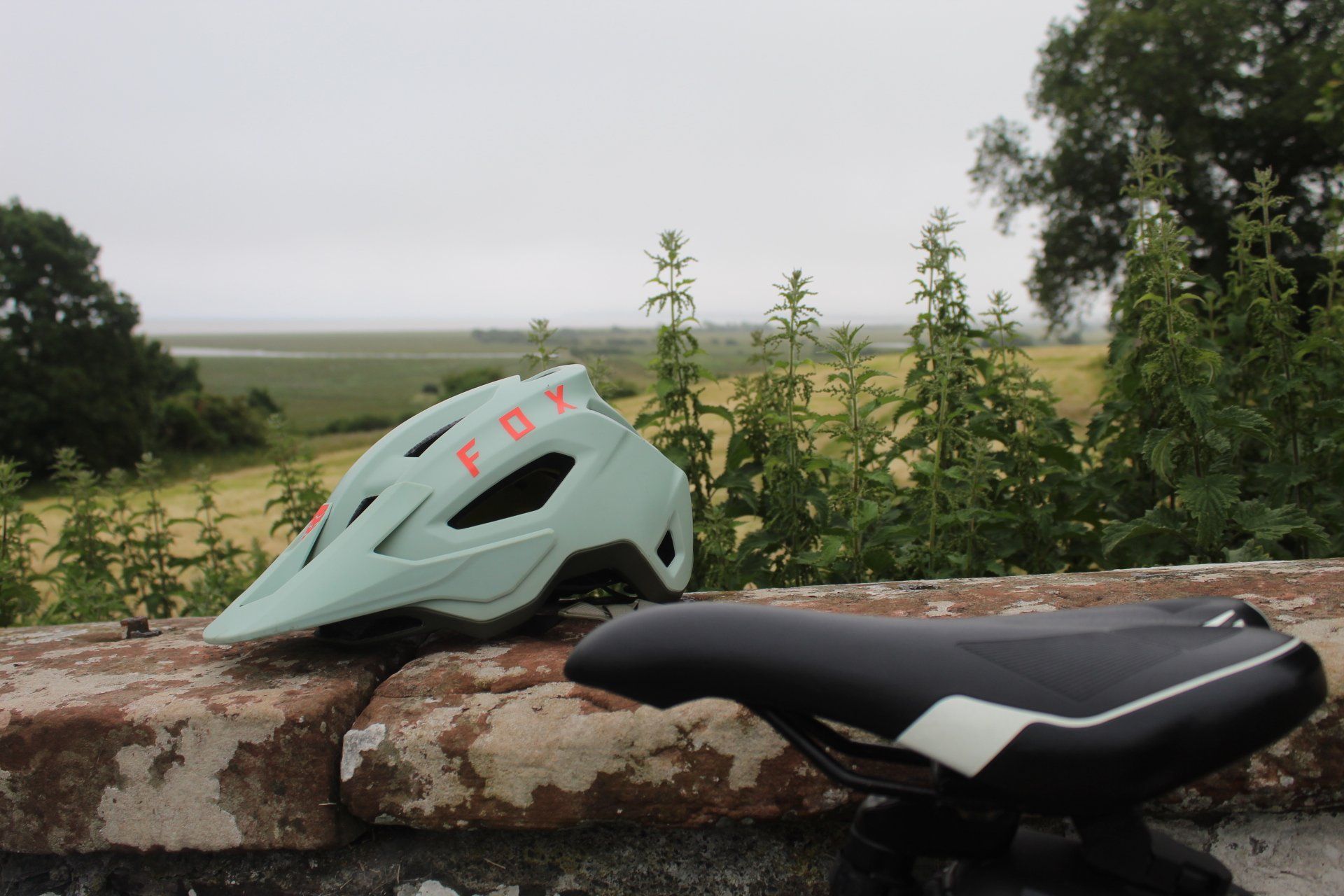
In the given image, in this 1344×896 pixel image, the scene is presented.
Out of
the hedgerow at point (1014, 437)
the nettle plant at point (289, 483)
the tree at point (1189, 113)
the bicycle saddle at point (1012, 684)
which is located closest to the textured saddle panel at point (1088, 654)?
the bicycle saddle at point (1012, 684)

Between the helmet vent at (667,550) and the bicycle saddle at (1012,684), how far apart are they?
142 centimetres

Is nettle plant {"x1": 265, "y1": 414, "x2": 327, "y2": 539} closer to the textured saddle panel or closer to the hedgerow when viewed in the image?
the hedgerow

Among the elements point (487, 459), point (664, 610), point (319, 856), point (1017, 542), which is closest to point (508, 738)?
point (319, 856)

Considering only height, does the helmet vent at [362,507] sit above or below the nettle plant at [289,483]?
above

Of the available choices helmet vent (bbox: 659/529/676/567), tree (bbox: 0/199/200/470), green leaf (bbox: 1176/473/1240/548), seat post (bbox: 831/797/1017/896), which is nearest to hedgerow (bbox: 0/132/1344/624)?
green leaf (bbox: 1176/473/1240/548)

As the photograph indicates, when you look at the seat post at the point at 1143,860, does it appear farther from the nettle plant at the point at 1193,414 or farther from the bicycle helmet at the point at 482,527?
the nettle plant at the point at 1193,414

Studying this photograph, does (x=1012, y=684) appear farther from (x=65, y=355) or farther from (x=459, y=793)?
(x=65, y=355)

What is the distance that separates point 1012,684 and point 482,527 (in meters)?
1.45

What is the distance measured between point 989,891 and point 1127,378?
271cm

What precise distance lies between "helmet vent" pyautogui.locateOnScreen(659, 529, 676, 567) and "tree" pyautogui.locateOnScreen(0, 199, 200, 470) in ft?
68.7

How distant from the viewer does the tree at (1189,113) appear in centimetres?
1884

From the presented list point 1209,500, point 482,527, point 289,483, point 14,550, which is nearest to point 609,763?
point 482,527

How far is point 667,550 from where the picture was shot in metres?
2.38

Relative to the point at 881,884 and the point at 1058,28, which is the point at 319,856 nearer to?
the point at 881,884
